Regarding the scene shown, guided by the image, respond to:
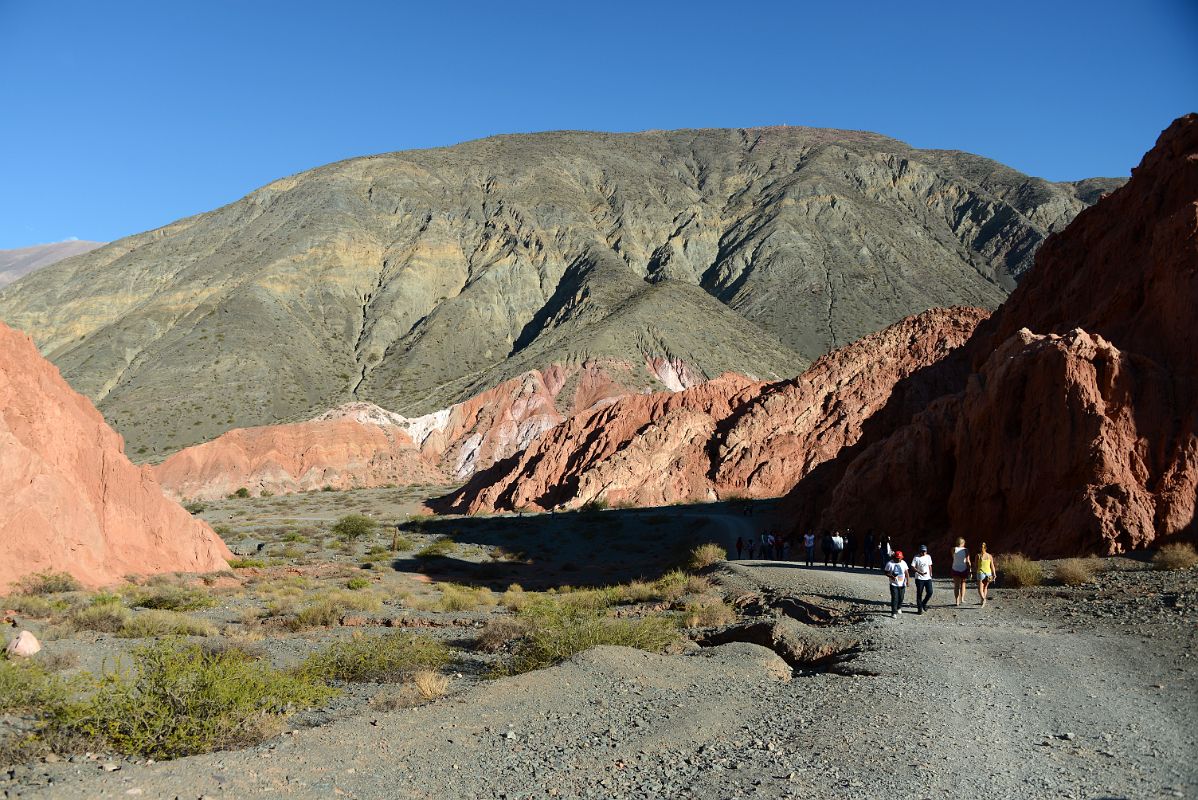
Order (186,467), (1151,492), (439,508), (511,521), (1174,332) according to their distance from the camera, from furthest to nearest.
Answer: (186,467)
(439,508)
(511,521)
(1174,332)
(1151,492)

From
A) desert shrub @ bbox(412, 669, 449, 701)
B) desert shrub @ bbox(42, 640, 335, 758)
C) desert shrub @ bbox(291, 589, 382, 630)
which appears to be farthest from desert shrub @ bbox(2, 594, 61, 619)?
desert shrub @ bbox(412, 669, 449, 701)

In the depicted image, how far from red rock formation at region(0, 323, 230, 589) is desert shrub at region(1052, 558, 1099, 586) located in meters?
22.0

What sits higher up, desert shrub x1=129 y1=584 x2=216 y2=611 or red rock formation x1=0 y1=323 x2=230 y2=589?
red rock formation x1=0 y1=323 x2=230 y2=589

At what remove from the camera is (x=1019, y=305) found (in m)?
31.2

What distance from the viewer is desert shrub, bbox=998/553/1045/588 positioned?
16.9 m

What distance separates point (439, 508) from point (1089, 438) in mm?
45939

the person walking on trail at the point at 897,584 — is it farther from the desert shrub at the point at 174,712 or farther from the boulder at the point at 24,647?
the boulder at the point at 24,647

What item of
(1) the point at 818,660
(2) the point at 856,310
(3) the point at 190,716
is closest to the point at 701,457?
(1) the point at 818,660

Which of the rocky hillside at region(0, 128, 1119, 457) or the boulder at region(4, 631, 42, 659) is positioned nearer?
the boulder at region(4, 631, 42, 659)

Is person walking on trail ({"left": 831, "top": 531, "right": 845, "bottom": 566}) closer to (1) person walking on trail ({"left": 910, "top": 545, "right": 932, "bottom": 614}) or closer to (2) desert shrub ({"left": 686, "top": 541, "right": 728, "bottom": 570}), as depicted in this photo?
(2) desert shrub ({"left": 686, "top": 541, "right": 728, "bottom": 570})

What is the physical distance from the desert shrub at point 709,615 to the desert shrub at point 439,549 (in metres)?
20.1

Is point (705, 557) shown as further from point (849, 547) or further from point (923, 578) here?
point (923, 578)

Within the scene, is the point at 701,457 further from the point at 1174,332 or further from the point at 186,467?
the point at 186,467

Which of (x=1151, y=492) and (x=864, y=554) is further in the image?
(x=864, y=554)
